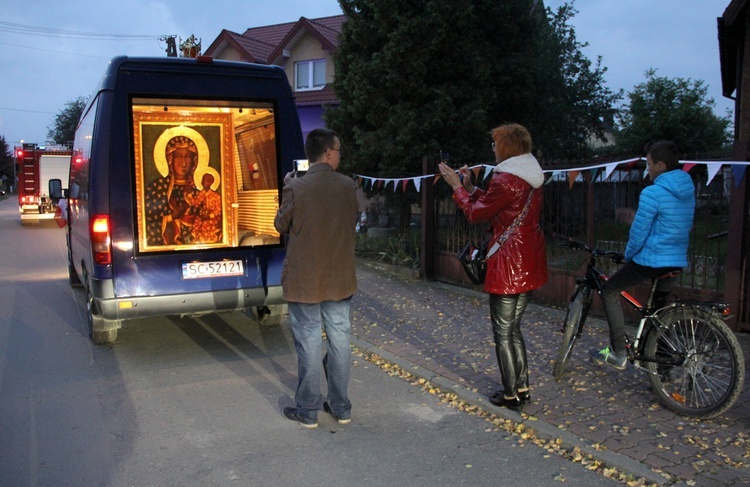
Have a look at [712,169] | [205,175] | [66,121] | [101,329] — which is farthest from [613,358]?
[66,121]

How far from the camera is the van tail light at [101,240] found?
18.8ft

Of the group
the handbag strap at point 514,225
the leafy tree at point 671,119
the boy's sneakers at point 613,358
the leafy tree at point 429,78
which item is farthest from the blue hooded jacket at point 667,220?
the leafy tree at point 671,119

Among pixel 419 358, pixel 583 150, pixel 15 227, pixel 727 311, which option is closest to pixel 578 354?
pixel 419 358

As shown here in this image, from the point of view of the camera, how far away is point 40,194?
83.8 ft

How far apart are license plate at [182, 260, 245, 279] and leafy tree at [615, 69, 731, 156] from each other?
19.6 meters

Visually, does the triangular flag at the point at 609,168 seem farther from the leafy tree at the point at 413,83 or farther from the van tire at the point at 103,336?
the leafy tree at the point at 413,83

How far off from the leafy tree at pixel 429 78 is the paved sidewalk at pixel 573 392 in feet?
17.5

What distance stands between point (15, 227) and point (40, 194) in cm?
160

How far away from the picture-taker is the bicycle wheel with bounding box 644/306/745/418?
4.31m

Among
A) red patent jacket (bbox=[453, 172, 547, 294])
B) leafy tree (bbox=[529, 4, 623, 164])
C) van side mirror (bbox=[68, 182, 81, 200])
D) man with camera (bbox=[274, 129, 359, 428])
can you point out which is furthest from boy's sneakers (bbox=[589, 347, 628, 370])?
leafy tree (bbox=[529, 4, 623, 164])

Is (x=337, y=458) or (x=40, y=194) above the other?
(x=40, y=194)

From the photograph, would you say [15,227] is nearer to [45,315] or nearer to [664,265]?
[45,315]

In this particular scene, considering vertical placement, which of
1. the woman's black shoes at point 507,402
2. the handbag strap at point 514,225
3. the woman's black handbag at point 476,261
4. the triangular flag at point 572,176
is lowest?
the woman's black shoes at point 507,402

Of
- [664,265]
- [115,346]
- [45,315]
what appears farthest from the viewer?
[45,315]
